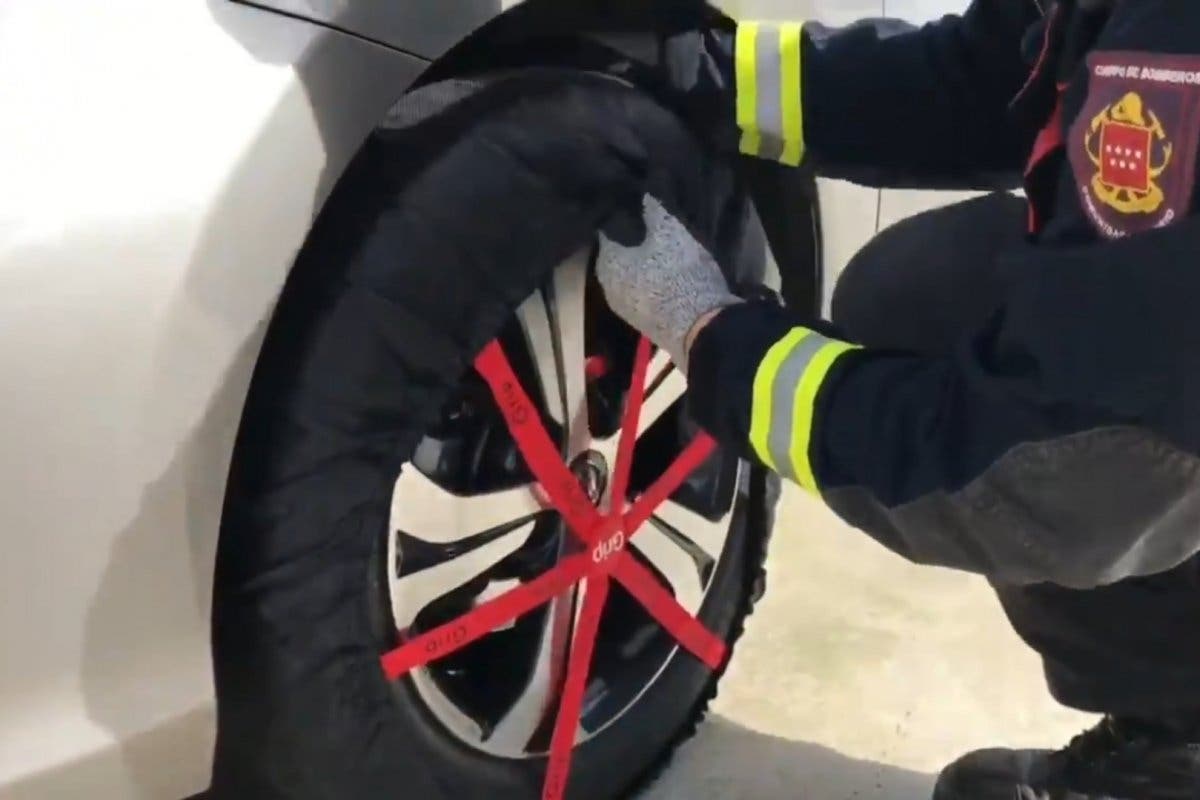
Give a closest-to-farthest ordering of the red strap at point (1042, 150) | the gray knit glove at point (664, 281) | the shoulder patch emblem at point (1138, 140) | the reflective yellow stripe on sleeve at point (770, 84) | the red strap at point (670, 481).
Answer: the shoulder patch emblem at point (1138, 140)
the red strap at point (1042, 150)
the gray knit glove at point (664, 281)
the reflective yellow stripe on sleeve at point (770, 84)
the red strap at point (670, 481)

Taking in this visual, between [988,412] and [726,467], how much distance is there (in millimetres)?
525

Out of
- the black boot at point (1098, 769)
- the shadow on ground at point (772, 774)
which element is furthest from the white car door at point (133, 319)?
the black boot at point (1098, 769)

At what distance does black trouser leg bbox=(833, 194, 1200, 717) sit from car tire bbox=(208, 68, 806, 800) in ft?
1.04

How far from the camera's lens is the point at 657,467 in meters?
1.29

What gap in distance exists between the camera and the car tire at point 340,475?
2.96 feet

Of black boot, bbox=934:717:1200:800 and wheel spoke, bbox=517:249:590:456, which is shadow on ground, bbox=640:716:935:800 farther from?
wheel spoke, bbox=517:249:590:456

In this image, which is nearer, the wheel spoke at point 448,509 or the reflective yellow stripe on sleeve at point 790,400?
the reflective yellow stripe on sleeve at point 790,400

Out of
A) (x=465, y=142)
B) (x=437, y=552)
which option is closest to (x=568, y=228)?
(x=465, y=142)

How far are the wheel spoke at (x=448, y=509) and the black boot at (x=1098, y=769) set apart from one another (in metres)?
0.46

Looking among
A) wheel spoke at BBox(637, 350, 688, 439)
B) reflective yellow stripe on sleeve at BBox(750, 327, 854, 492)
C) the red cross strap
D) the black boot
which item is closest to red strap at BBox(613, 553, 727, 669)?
the red cross strap

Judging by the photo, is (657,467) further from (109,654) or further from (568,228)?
(109,654)

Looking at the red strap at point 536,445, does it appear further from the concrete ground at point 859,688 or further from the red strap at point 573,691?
the concrete ground at point 859,688

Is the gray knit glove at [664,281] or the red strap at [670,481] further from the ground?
the gray knit glove at [664,281]

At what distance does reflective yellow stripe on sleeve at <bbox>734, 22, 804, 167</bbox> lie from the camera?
3.70 feet
